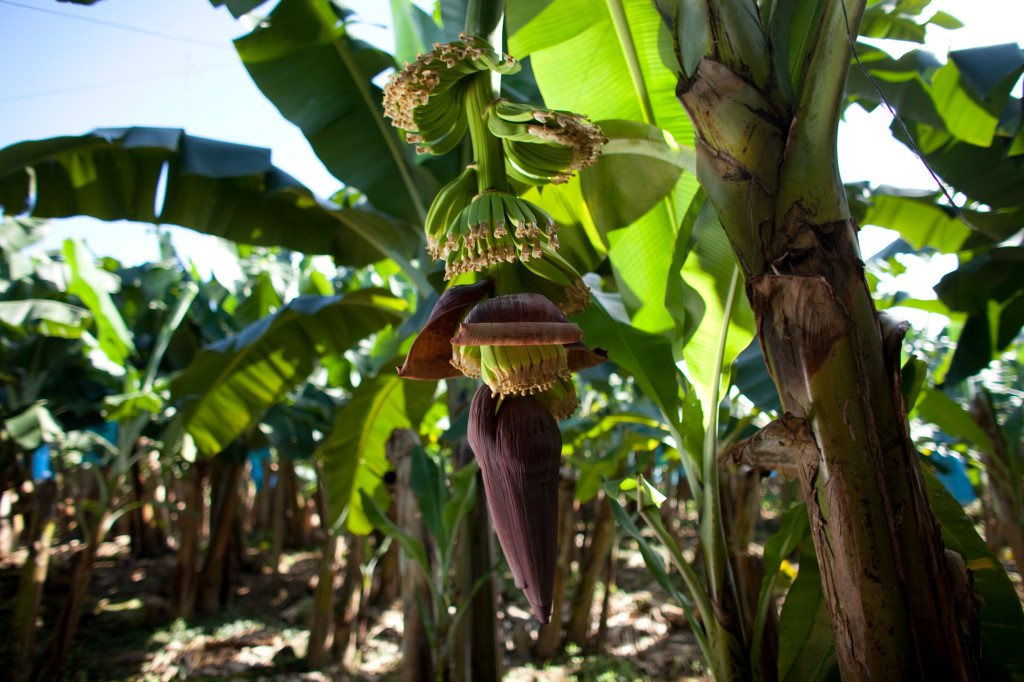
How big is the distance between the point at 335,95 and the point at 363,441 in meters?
1.24

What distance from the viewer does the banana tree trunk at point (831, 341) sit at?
1.44ft

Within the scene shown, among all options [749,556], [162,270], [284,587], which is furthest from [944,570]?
[284,587]

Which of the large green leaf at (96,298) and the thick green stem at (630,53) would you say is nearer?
the thick green stem at (630,53)

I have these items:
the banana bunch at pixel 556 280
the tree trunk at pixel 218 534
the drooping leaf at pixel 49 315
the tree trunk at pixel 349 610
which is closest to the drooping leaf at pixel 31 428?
the drooping leaf at pixel 49 315

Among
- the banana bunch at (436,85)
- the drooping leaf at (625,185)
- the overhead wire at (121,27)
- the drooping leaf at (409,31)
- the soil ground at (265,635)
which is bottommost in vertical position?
the soil ground at (265,635)

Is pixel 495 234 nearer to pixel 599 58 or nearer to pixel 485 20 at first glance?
pixel 485 20

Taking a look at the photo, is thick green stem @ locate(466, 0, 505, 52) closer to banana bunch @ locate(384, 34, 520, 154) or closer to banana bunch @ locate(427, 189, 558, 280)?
banana bunch @ locate(384, 34, 520, 154)

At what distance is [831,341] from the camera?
0.47 metres

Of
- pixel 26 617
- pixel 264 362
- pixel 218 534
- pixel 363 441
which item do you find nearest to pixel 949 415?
pixel 363 441

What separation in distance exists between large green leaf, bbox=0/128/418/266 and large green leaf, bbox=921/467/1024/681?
1816 millimetres

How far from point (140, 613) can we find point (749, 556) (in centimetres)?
528

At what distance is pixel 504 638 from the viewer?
4.21m

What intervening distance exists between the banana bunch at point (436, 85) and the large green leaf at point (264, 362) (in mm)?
1466

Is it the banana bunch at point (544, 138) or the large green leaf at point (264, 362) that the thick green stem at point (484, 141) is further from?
the large green leaf at point (264, 362)
